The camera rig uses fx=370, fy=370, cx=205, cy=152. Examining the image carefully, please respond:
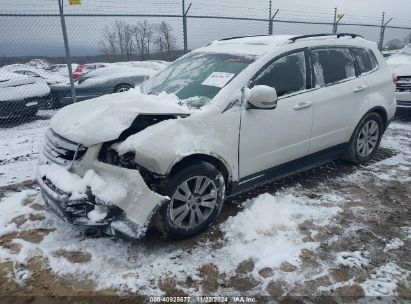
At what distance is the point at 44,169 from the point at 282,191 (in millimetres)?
2670

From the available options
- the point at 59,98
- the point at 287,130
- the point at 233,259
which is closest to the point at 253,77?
the point at 287,130

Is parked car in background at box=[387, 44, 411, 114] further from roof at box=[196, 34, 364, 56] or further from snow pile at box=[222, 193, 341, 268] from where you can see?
snow pile at box=[222, 193, 341, 268]

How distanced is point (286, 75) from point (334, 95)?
0.83m

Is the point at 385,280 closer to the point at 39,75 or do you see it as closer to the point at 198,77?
the point at 198,77

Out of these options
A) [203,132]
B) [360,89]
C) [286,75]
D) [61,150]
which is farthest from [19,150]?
[360,89]

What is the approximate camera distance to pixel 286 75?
13.3 ft

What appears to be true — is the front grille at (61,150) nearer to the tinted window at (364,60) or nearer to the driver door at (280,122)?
the driver door at (280,122)

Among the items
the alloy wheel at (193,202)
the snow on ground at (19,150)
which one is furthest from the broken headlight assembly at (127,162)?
the snow on ground at (19,150)

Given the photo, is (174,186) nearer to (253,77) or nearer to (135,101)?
(135,101)

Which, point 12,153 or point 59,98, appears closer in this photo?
point 12,153

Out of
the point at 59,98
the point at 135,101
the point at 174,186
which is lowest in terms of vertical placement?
the point at 59,98

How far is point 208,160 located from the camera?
3.48m

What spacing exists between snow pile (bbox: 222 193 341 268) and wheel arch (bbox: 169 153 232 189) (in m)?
0.44

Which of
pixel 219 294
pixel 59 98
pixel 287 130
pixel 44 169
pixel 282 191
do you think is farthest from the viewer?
pixel 59 98
